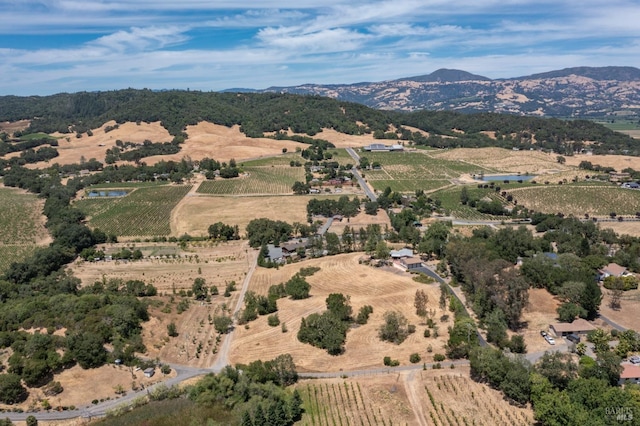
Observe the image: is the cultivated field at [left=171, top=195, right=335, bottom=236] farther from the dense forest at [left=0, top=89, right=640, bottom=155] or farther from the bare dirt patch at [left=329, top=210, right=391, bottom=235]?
the dense forest at [left=0, top=89, right=640, bottom=155]

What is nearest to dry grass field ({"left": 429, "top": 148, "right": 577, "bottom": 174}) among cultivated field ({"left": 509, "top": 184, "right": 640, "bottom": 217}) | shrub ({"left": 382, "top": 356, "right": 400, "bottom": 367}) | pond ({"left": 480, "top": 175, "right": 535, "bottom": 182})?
pond ({"left": 480, "top": 175, "right": 535, "bottom": 182})

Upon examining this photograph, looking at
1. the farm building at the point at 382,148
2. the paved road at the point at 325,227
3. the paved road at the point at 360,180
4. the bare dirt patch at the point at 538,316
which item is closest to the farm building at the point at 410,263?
the bare dirt patch at the point at 538,316

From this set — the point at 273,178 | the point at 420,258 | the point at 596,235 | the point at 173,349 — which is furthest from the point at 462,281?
the point at 273,178

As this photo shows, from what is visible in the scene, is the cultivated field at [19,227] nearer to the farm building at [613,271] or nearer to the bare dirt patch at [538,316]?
the bare dirt patch at [538,316]

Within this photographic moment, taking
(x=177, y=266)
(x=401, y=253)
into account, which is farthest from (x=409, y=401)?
(x=177, y=266)

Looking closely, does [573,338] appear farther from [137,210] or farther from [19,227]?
[19,227]

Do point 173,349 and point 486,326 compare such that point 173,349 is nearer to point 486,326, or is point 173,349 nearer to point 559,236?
point 486,326
